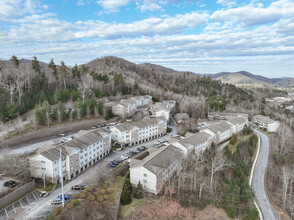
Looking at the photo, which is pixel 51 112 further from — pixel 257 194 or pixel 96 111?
pixel 257 194

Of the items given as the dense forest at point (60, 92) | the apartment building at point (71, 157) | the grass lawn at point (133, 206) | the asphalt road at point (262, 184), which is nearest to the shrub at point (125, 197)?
the grass lawn at point (133, 206)

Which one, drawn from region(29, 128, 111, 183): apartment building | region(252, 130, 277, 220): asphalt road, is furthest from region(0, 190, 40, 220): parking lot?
region(252, 130, 277, 220): asphalt road

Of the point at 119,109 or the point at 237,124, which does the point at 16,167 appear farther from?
the point at 237,124

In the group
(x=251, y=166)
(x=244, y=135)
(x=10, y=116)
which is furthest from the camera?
(x=244, y=135)

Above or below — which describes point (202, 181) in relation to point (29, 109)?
A: below

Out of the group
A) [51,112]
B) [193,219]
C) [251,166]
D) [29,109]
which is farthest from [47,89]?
[251,166]

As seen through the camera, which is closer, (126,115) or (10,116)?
(10,116)

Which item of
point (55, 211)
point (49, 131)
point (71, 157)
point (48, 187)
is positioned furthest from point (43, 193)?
point (49, 131)

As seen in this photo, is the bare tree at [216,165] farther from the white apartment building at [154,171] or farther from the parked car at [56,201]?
the parked car at [56,201]

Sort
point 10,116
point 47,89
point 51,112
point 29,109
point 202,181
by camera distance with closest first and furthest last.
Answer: point 202,181, point 10,116, point 51,112, point 29,109, point 47,89
